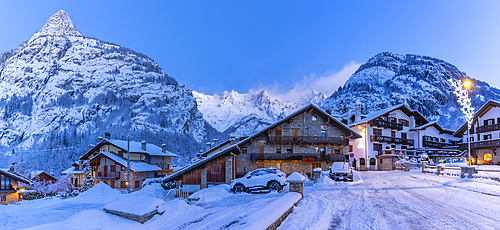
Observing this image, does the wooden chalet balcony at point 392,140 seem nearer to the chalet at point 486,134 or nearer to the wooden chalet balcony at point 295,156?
the chalet at point 486,134

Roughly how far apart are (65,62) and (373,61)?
8341 inches

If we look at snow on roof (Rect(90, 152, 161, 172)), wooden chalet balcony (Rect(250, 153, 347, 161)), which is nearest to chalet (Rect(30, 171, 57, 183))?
snow on roof (Rect(90, 152, 161, 172))

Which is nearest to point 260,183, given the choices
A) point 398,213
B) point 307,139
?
point 398,213

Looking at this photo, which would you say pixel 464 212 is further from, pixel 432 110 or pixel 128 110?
pixel 128 110

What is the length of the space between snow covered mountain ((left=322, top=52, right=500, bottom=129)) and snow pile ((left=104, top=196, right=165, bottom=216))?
4535 inches

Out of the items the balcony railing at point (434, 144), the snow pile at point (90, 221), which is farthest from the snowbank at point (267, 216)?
the balcony railing at point (434, 144)

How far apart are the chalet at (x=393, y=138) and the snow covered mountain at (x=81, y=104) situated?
109485mm

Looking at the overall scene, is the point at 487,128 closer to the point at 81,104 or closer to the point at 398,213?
the point at 398,213

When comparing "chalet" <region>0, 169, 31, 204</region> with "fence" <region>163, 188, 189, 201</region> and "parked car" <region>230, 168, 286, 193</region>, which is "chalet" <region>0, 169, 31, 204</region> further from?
"parked car" <region>230, 168, 286, 193</region>

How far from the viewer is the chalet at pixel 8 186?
36703 mm

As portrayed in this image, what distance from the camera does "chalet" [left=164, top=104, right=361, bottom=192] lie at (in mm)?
32750

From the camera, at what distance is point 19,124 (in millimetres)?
157375

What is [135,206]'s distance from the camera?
13.2 metres

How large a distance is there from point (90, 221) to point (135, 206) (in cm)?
196
